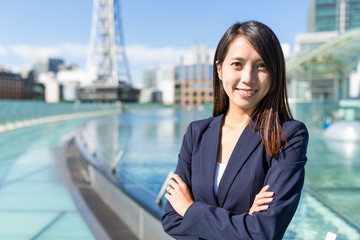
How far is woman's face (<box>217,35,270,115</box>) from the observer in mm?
1139

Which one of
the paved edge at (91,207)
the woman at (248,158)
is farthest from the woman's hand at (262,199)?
the paved edge at (91,207)

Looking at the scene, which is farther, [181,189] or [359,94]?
[359,94]

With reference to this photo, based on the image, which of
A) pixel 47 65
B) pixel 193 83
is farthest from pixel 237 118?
pixel 47 65

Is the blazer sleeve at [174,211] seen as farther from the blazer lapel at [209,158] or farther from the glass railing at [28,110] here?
the glass railing at [28,110]

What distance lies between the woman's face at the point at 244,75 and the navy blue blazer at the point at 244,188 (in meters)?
0.11

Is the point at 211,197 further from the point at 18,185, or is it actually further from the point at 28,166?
the point at 28,166

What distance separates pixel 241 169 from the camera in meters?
1.15

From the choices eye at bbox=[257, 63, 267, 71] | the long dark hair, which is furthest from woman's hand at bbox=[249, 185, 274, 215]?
eye at bbox=[257, 63, 267, 71]

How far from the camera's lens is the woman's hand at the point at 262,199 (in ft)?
3.55

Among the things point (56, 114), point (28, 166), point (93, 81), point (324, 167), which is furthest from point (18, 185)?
point (93, 81)

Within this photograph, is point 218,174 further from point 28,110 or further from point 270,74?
point 28,110

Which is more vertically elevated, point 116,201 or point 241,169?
point 241,169

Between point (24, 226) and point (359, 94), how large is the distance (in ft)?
80.3

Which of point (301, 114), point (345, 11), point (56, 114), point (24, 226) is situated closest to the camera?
point (24, 226)
